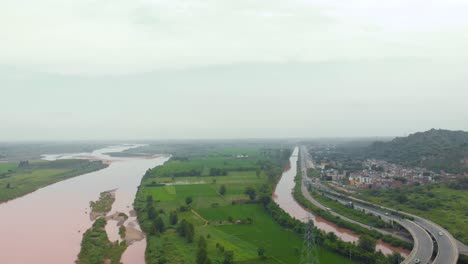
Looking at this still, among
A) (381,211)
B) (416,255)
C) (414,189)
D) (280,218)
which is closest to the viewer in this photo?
(416,255)

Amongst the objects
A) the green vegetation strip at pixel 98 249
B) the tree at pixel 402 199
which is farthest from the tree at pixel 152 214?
the tree at pixel 402 199

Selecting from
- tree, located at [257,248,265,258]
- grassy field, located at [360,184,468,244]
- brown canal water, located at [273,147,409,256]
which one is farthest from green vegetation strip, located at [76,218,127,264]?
grassy field, located at [360,184,468,244]

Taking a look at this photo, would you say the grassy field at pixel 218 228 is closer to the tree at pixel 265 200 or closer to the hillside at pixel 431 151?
the tree at pixel 265 200

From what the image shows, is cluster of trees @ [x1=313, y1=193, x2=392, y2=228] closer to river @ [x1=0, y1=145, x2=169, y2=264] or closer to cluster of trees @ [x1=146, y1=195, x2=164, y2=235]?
cluster of trees @ [x1=146, y1=195, x2=164, y2=235]

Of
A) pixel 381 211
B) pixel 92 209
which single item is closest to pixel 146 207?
pixel 92 209

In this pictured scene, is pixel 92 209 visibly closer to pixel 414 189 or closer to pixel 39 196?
pixel 39 196

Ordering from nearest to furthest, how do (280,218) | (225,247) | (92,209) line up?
1. (225,247)
2. (280,218)
3. (92,209)

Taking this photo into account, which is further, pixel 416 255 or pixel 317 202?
pixel 317 202

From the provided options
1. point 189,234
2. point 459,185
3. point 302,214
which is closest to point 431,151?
point 459,185
